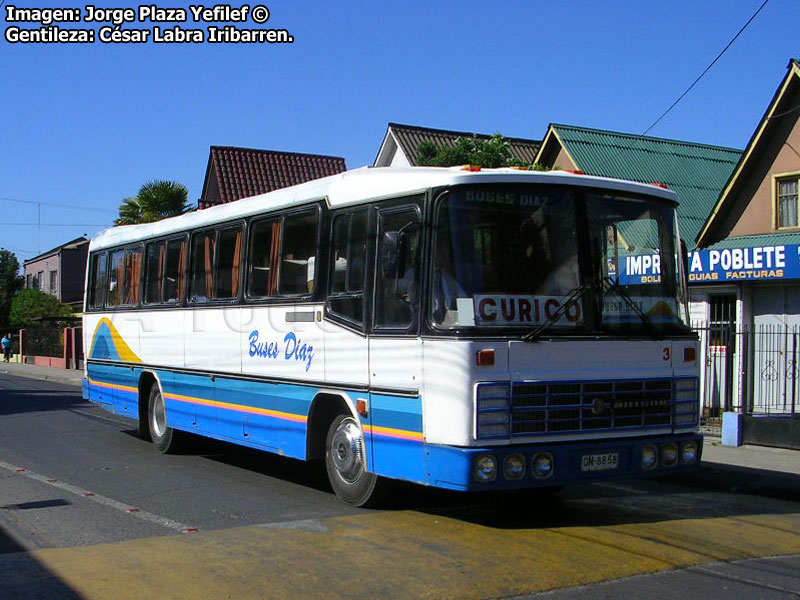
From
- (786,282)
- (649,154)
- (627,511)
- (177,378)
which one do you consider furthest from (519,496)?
(649,154)

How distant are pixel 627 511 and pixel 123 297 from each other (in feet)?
29.4

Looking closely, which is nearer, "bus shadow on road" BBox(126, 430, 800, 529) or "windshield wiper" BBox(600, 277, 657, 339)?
"windshield wiper" BBox(600, 277, 657, 339)

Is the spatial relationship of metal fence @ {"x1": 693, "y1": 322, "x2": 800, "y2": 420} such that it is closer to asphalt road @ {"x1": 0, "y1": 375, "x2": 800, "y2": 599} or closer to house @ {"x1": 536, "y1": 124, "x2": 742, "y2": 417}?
house @ {"x1": 536, "y1": 124, "x2": 742, "y2": 417}

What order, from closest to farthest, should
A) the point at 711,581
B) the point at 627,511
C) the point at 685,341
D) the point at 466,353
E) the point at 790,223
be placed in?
the point at 711,581 → the point at 466,353 → the point at 685,341 → the point at 627,511 → the point at 790,223

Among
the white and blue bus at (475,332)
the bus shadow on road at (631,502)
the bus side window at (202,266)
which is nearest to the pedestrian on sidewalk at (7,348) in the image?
the bus side window at (202,266)

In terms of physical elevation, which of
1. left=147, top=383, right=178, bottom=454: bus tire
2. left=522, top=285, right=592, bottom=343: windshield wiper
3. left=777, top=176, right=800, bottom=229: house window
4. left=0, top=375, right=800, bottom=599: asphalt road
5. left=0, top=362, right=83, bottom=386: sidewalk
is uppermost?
left=777, top=176, right=800, bottom=229: house window

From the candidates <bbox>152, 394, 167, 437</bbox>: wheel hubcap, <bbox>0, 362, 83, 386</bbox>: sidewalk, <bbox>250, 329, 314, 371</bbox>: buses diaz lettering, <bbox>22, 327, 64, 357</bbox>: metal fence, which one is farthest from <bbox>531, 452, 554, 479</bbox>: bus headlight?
<bbox>22, 327, 64, 357</bbox>: metal fence

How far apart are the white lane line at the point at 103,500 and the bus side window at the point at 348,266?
242 centimetres

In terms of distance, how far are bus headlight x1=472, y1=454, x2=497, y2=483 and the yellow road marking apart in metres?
0.54

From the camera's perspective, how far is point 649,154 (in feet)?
79.9

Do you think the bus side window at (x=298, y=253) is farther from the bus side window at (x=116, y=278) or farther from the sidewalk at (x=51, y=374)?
the sidewalk at (x=51, y=374)

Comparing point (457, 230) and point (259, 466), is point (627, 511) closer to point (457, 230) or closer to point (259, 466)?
point (457, 230)

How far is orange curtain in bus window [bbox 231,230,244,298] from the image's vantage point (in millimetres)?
11273

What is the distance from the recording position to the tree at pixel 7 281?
67.4 metres
